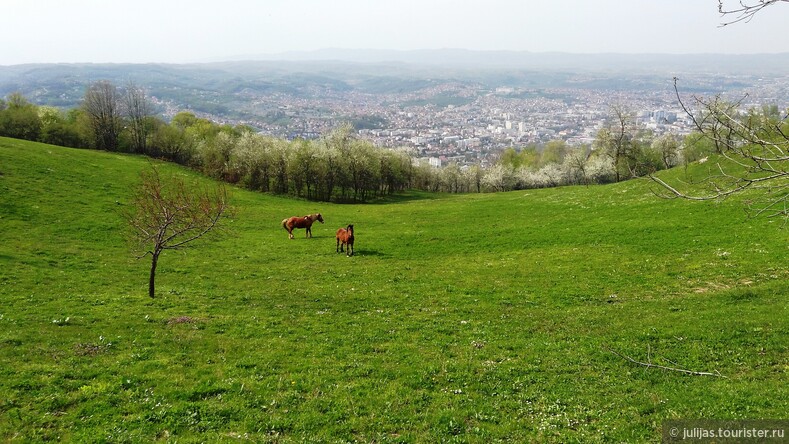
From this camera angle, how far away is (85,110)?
8981cm

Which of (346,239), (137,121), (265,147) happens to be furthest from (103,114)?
(346,239)

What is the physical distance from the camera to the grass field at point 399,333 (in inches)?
443

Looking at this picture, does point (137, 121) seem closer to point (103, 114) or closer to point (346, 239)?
point (103, 114)

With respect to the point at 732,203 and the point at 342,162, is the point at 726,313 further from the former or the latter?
the point at 342,162

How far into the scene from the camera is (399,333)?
18203 millimetres

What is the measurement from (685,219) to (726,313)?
18434 mm

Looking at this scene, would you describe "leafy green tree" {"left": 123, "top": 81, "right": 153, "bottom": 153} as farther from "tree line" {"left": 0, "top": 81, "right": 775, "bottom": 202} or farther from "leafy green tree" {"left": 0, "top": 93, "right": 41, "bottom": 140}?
"leafy green tree" {"left": 0, "top": 93, "right": 41, "bottom": 140}

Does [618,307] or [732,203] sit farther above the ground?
[732,203]

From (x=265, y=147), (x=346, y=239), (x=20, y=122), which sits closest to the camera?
(x=346, y=239)

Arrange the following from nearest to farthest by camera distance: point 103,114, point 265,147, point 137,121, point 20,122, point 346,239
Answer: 1. point 346,239
2. point 265,147
3. point 20,122
4. point 103,114
5. point 137,121

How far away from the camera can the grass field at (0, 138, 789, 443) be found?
443 inches

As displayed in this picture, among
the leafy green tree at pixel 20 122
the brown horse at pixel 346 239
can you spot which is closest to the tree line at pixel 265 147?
the leafy green tree at pixel 20 122

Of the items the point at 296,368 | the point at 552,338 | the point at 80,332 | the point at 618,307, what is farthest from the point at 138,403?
the point at 618,307

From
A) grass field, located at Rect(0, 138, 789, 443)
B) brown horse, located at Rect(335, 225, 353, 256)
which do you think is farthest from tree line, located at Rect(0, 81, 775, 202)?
brown horse, located at Rect(335, 225, 353, 256)
